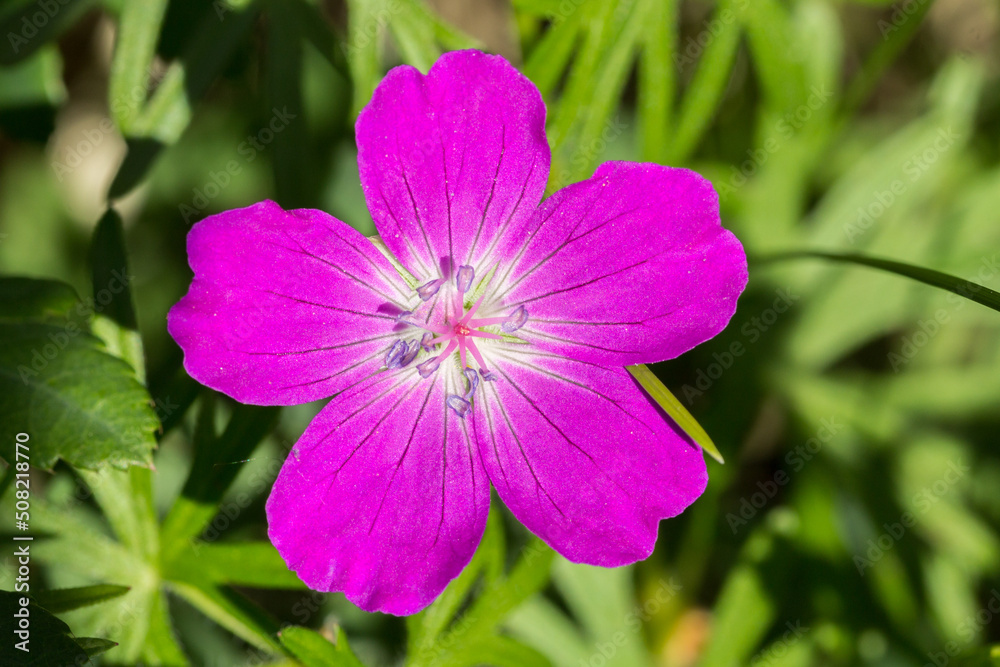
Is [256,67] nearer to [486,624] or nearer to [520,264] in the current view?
[520,264]

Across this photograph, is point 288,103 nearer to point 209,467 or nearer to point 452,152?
point 452,152

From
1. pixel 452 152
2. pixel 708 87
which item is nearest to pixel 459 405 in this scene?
pixel 452 152

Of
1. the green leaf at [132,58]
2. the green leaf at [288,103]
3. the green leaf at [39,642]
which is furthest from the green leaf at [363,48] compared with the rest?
the green leaf at [39,642]

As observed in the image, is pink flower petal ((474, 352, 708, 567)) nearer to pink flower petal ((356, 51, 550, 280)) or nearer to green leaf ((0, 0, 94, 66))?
pink flower petal ((356, 51, 550, 280))

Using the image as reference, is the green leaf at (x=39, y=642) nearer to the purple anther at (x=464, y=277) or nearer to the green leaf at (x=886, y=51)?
the purple anther at (x=464, y=277)

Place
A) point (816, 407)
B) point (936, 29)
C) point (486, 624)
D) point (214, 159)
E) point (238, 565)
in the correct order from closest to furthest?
1. point (238, 565)
2. point (486, 624)
3. point (816, 407)
4. point (214, 159)
5. point (936, 29)

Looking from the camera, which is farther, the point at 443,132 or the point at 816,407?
the point at 816,407

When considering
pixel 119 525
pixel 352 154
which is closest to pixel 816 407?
pixel 352 154

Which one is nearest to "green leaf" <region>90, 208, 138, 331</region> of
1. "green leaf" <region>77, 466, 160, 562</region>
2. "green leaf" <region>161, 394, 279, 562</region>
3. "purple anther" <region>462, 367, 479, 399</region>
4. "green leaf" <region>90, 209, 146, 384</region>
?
"green leaf" <region>90, 209, 146, 384</region>

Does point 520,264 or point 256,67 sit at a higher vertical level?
point 520,264
